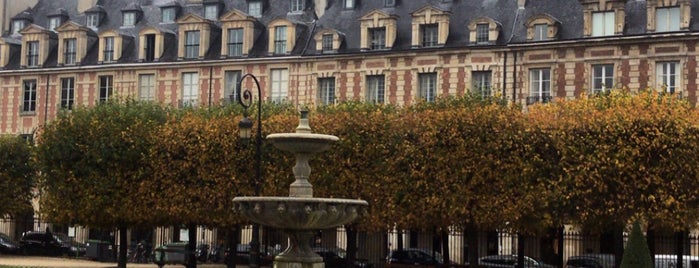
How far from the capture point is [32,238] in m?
49.1

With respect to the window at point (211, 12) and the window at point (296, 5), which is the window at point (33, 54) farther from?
the window at point (296, 5)

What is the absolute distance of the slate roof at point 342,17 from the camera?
44594 millimetres

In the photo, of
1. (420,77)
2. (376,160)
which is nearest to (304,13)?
(420,77)

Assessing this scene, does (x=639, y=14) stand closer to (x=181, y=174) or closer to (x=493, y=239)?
(x=493, y=239)

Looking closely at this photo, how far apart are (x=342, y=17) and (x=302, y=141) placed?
92.3 feet

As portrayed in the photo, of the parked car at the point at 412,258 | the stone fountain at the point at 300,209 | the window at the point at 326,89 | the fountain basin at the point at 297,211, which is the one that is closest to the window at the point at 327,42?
the window at the point at 326,89

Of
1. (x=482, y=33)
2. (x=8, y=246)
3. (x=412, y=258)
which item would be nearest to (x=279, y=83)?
(x=482, y=33)

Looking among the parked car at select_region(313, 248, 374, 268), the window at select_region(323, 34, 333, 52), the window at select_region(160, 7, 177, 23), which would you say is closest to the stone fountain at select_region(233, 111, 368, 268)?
the parked car at select_region(313, 248, 374, 268)

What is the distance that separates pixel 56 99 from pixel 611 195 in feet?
102

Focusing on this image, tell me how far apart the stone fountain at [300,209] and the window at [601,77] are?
71.6 feet

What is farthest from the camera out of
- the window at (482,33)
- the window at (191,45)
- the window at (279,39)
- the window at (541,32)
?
the window at (191,45)

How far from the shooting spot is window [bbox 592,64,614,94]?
42.9 meters

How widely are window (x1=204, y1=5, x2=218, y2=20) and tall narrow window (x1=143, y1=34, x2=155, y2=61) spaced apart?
280cm

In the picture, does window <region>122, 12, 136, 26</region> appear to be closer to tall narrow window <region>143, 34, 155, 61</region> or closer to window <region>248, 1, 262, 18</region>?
tall narrow window <region>143, 34, 155, 61</region>
